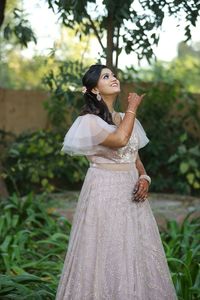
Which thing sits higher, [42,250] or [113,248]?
[113,248]

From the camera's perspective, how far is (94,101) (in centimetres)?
386

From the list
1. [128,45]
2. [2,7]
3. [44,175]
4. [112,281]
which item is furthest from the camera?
[44,175]

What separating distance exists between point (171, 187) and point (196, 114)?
1049mm

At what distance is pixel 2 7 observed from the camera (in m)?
7.27

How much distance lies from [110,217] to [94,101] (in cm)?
66

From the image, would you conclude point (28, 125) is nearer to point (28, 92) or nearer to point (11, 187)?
point (28, 92)

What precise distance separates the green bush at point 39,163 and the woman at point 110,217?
437 cm

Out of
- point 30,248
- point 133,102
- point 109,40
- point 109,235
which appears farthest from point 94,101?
point 30,248

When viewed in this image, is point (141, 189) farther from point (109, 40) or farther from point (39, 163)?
point (39, 163)

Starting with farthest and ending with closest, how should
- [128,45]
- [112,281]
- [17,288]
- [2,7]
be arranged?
[2,7] → [128,45] → [17,288] → [112,281]

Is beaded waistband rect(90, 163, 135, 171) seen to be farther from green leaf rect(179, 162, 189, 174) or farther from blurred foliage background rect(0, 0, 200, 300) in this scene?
green leaf rect(179, 162, 189, 174)

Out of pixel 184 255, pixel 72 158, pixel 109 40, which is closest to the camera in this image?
pixel 109 40

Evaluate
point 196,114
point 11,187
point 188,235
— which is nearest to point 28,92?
point 11,187

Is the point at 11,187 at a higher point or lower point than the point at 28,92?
lower
